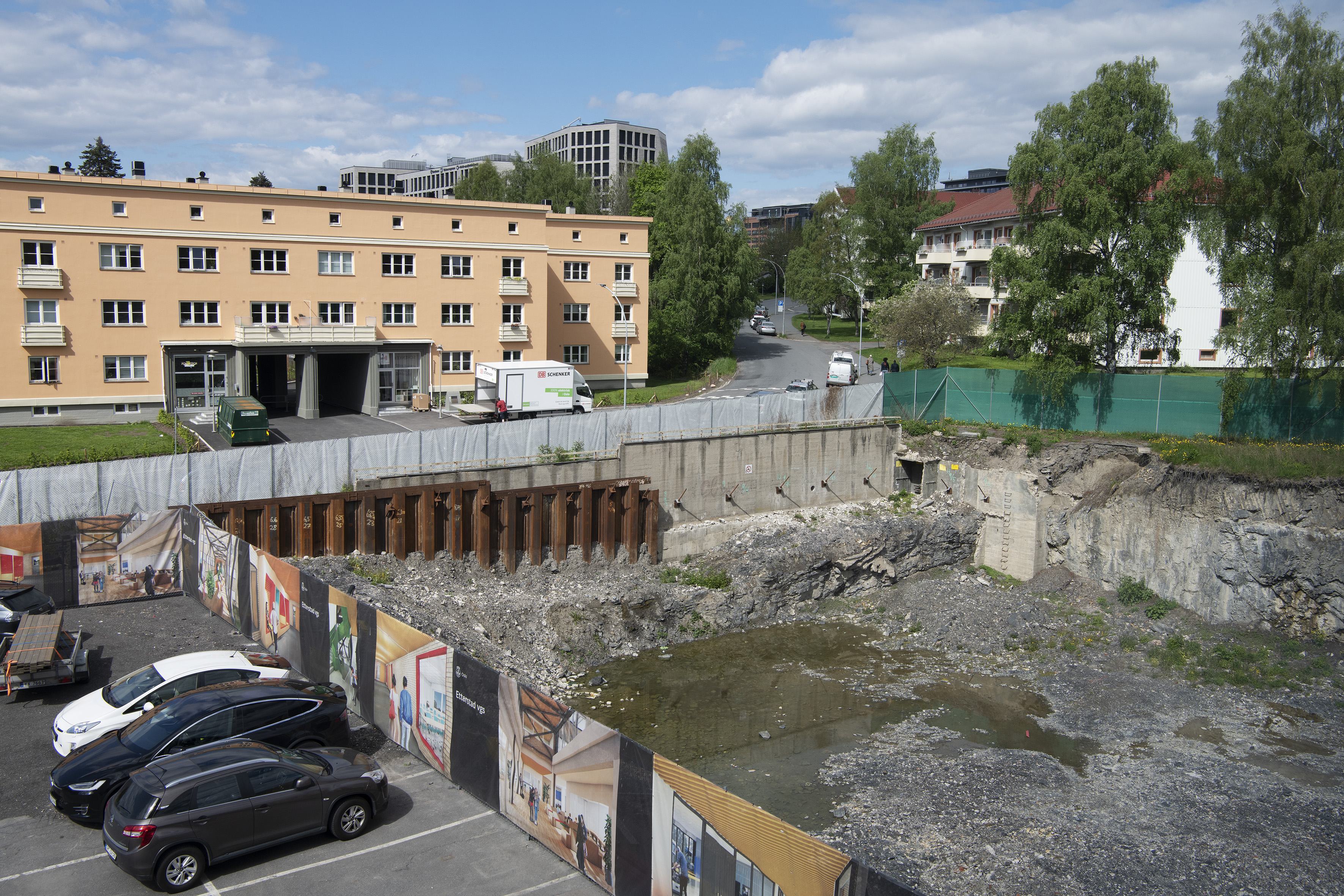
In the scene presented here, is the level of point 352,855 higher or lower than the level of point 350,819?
lower

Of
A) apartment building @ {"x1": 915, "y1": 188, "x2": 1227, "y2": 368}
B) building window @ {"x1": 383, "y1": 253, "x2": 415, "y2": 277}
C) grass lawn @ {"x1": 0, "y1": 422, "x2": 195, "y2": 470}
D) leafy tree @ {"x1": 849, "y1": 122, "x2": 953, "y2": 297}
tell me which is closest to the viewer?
grass lawn @ {"x1": 0, "y1": 422, "x2": 195, "y2": 470}

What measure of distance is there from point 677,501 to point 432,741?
76.4 feet

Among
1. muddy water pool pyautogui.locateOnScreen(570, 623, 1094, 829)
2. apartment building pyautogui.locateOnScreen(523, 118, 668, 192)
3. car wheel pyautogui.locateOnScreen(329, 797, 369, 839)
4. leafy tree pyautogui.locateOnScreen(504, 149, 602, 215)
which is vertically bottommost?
muddy water pool pyautogui.locateOnScreen(570, 623, 1094, 829)

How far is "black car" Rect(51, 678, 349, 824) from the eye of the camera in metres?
13.9

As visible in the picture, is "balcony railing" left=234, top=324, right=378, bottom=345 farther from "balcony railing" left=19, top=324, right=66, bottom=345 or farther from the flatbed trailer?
the flatbed trailer

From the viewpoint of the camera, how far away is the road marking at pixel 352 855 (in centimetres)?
1264

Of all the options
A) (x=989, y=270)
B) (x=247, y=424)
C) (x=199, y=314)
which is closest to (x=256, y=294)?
(x=199, y=314)

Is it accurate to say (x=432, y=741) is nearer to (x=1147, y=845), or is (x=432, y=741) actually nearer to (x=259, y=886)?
(x=259, y=886)

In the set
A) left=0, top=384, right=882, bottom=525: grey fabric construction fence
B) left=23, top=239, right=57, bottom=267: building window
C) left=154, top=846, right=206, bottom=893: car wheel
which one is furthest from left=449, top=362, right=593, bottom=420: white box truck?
left=154, top=846, right=206, bottom=893: car wheel

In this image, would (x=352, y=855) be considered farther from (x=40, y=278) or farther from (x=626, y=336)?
(x=626, y=336)

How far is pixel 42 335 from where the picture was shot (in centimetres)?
4225

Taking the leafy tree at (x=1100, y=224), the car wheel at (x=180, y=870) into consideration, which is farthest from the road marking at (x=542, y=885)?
the leafy tree at (x=1100, y=224)

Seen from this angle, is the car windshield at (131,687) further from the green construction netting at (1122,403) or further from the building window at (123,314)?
the green construction netting at (1122,403)

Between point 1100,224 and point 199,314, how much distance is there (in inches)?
1685
